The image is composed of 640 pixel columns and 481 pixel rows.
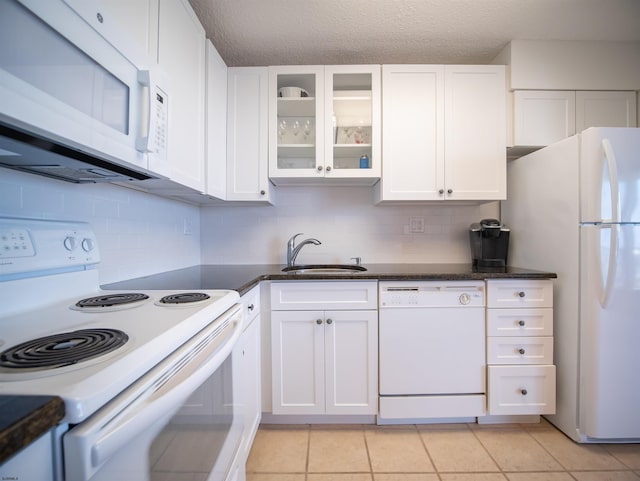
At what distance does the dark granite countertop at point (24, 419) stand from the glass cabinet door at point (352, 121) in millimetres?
1649

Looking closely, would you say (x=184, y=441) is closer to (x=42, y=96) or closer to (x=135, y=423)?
(x=135, y=423)

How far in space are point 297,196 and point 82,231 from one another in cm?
137

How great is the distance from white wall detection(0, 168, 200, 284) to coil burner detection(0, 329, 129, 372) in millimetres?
553

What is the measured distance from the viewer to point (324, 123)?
5.87 feet

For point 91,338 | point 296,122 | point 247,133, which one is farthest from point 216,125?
point 91,338

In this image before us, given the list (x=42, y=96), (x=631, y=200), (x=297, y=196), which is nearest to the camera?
(x=42, y=96)

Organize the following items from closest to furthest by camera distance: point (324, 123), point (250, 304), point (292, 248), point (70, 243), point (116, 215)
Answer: point (70, 243), point (116, 215), point (250, 304), point (324, 123), point (292, 248)

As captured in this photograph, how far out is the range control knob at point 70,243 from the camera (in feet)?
3.09

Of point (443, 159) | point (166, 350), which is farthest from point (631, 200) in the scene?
point (166, 350)

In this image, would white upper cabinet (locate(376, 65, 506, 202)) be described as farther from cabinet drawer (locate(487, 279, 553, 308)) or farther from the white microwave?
the white microwave

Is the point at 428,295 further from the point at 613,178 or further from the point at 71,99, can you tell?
the point at 71,99

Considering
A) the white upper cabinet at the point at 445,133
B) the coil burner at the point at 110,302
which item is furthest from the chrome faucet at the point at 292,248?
the coil burner at the point at 110,302

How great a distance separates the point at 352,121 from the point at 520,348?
1.76m

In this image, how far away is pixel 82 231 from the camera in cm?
102
